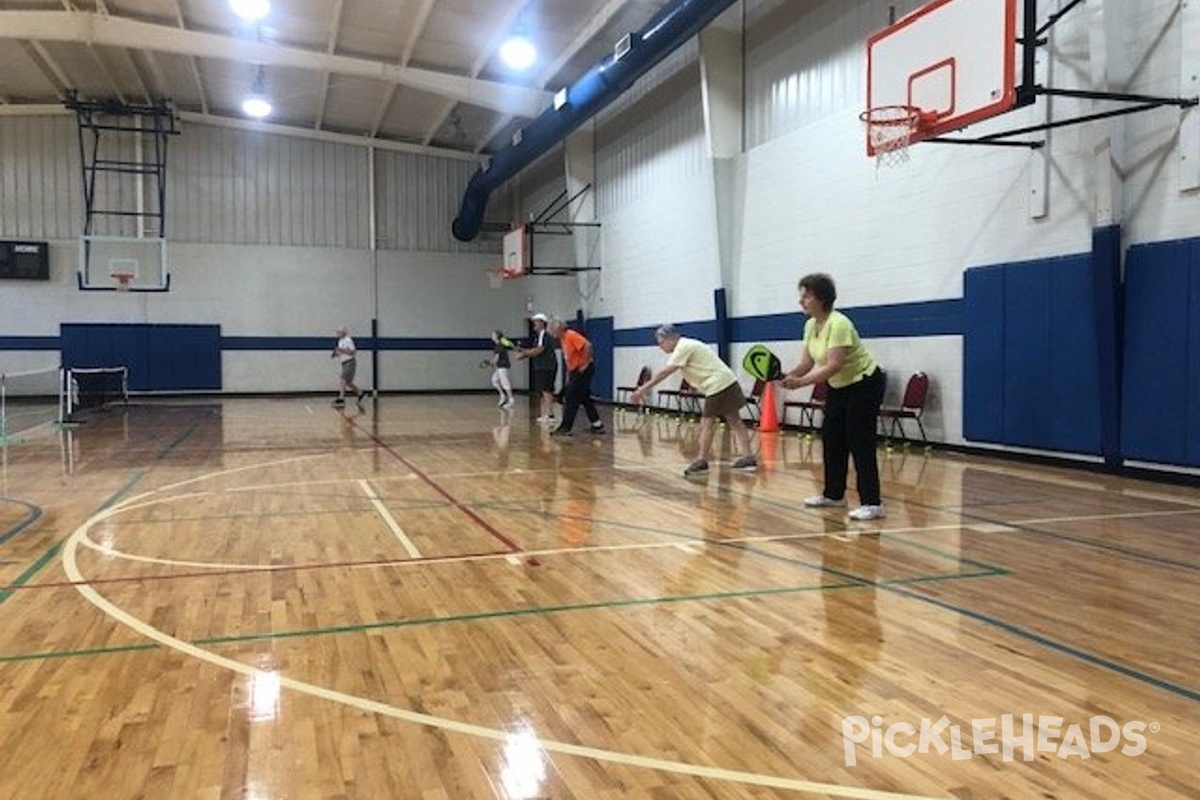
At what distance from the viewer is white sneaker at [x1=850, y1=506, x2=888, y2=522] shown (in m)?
6.34

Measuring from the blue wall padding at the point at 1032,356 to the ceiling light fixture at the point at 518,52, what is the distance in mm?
9517

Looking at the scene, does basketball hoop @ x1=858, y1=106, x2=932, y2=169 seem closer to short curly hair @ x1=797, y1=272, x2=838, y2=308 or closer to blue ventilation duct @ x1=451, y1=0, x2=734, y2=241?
blue ventilation duct @ x1=451, y1=0, x2=734, y2=241

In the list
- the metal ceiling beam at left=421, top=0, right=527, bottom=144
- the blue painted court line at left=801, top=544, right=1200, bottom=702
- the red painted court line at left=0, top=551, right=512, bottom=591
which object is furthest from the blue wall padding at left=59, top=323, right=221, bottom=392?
the blue painted court line at left=801, top=544, right=1200, bottom=702

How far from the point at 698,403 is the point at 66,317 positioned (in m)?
16.1

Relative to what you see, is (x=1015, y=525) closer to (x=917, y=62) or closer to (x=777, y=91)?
(x=917, y=62)

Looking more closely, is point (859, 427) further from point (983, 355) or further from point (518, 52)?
point (518, 52)

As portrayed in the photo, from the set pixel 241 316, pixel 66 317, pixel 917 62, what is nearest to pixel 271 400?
pixel 241 316

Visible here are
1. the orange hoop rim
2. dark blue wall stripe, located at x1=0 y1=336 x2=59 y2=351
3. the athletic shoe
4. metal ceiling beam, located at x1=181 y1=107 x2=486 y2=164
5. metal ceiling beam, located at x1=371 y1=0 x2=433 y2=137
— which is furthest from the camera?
metal ceiling beam, located at x1=181 y1=107 x2=486 y2=164

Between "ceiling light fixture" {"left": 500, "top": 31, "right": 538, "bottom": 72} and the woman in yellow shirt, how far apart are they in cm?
1165

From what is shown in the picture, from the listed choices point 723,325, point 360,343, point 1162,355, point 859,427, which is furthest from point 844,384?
point 360,343

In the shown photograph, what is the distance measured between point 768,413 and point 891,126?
4.89 metres

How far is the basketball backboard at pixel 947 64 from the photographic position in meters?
8.29

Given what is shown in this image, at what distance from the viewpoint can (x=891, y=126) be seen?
32.4ft

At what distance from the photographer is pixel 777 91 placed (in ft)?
46.0
